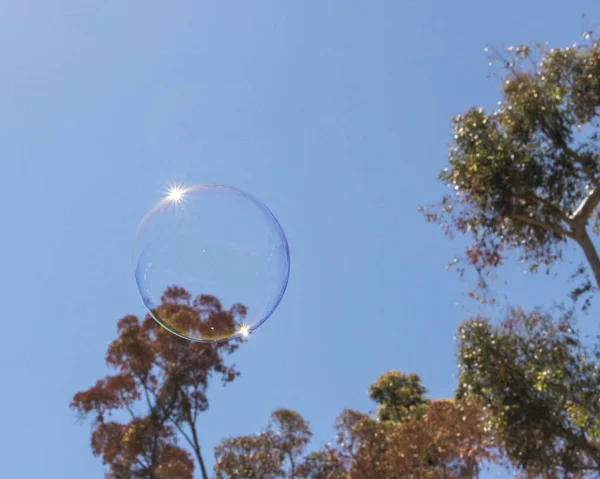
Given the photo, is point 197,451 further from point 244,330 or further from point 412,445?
point 244,330

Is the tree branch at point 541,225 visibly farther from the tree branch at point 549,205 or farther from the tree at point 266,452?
the tree at point 266,452

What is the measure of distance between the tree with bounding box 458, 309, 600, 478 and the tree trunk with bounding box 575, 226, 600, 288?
1.08 metres

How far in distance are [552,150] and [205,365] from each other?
16.4 m

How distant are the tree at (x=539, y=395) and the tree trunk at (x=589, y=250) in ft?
3.53

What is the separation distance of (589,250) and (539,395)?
87.9 inches

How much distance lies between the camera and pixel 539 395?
856cm

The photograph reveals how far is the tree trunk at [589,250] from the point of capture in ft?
27.1

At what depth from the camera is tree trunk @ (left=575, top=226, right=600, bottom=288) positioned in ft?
27.1

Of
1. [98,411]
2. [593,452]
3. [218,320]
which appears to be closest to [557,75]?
[593,452]

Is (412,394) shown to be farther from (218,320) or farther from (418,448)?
(218,320)

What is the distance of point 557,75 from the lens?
9750 millimetres

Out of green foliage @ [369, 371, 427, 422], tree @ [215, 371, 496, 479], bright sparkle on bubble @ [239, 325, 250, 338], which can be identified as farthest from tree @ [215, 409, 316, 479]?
bright sparkle on bubble @ [239, 325, 250, 338]

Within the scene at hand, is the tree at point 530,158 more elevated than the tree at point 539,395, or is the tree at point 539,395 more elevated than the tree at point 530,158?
the tree at point 530,158

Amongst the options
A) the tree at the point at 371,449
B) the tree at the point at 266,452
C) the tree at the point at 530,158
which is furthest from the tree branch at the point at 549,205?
the tree at the point at 266,452
